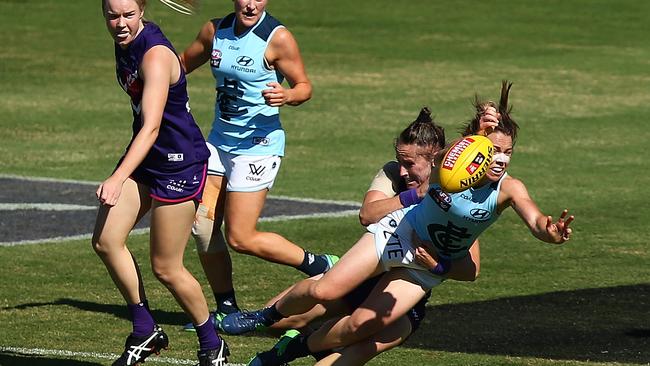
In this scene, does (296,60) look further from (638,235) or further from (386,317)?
(638,235)

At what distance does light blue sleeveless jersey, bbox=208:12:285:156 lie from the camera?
10070mm

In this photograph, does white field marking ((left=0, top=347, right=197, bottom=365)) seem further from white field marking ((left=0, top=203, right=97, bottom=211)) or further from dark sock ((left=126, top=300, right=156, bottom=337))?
white field marking ((left=0, top=203, right=97, bottom=211))

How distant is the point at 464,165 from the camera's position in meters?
7.32

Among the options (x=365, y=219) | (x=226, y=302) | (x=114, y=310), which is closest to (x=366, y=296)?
(x=365, y=219)

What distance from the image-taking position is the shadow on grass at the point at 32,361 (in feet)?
28.7

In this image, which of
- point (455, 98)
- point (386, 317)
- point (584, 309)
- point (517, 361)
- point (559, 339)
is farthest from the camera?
point (455, 98)

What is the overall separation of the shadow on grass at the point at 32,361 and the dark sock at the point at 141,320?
15.7 inches

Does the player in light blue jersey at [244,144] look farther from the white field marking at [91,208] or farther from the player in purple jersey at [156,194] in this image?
the white field marking at [91,208]

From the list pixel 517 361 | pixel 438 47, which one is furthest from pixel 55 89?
pixel 517 361

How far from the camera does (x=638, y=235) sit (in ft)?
43.3

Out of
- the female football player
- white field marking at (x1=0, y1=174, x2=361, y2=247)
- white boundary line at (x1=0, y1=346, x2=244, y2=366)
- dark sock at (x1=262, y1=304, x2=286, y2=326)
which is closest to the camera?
Result: the female football player

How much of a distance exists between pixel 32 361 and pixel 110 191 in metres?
1.57

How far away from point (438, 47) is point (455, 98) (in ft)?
24.2

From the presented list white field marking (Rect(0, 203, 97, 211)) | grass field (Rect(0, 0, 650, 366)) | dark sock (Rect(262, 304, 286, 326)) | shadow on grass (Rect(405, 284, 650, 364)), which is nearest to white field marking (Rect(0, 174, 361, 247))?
white field marking (Rect(0, 203, 97, 211))
